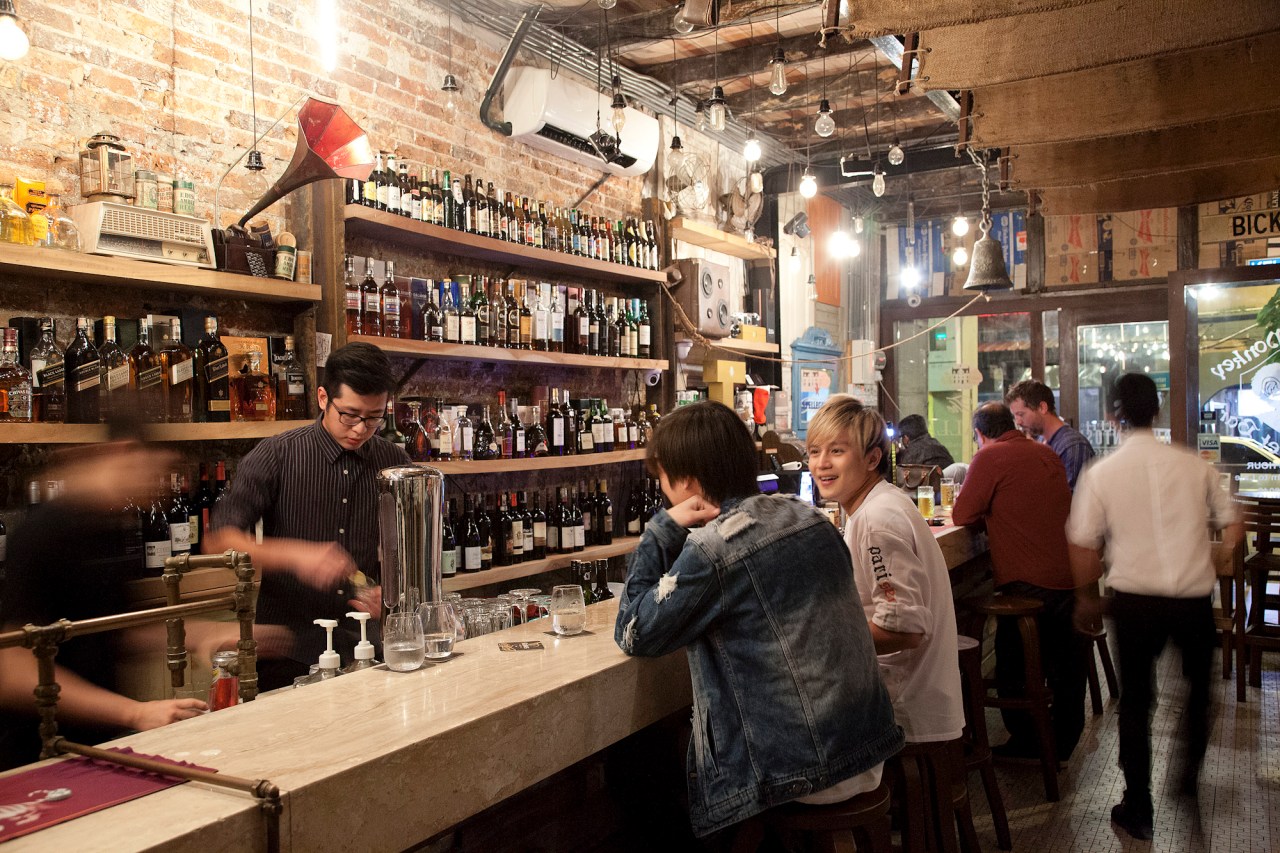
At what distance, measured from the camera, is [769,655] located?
1.82 metres

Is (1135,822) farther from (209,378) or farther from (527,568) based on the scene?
(209,378)

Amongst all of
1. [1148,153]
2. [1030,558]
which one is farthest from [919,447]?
[1148,153]

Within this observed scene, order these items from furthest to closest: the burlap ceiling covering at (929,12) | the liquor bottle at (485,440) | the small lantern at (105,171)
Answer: the liquor bottle at (485,440) → the small lantern at (105,171) → the burlap ceiling covering at (929,12)

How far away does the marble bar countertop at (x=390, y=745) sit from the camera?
1.33m

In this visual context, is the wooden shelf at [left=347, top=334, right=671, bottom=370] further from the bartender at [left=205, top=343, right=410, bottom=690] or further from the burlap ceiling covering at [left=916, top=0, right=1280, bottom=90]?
the burlap ceiling covering at [left=916, top=0, right=1280, bottom=90]

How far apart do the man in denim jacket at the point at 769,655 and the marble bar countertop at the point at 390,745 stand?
9.0 inches

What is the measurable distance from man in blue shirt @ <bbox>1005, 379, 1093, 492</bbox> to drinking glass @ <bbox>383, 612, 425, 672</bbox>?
152 inches

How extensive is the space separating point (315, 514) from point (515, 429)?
1767mm

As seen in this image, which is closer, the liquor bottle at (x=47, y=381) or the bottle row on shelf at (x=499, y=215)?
the liquor bottle at (x=47, y=381)

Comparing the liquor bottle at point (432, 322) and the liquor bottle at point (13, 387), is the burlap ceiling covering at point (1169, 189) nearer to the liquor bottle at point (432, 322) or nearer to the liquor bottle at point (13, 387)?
the liquor bottle at point (432, 322)

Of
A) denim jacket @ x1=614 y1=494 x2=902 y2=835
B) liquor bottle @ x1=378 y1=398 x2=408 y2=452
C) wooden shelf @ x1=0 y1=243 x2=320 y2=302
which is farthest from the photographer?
liquor bottle @ x1=378 y1=398 x2=408 y2=452

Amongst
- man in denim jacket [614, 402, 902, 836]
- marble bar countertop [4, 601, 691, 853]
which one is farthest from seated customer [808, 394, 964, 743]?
marble bar countertop [4, 601, 691, 853]

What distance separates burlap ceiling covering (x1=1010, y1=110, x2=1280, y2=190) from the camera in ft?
12.1

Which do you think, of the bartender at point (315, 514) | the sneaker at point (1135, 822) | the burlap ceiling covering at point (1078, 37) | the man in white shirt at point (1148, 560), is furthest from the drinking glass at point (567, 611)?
the sneaker at point (1135, 822)
